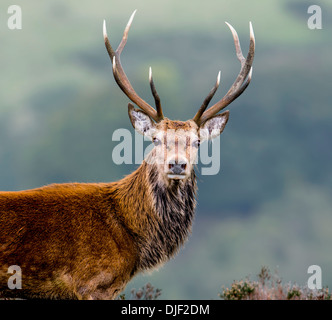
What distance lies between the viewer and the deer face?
700 cm

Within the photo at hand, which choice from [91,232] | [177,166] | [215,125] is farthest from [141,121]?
[91,232]

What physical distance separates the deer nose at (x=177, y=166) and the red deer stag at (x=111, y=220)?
0.01 meters

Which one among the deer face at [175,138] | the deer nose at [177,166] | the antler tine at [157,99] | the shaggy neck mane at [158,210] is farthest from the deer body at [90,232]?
the antler tine at [157,99]

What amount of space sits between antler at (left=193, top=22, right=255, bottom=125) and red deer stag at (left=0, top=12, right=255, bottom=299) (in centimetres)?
2

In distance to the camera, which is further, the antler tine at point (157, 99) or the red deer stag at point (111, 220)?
the antler tine at point (157, 99)

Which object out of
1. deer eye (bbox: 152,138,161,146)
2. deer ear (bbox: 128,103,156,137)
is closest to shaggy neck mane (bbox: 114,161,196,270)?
deer eye (bbox: 152,138,161,146)

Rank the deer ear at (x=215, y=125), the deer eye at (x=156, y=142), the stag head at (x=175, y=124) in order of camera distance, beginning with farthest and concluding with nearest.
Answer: the deer ear at (x=215, y=125) → the deer eye at (x=156, y=142) → the stag head at (x=175, y=124)

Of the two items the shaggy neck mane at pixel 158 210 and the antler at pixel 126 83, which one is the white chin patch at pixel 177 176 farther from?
the antler at pixel 126 83

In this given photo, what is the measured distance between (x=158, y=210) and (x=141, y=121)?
1.23m

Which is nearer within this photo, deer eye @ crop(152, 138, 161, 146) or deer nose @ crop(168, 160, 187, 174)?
deer nose @ crop(168, 160, 187, 174)

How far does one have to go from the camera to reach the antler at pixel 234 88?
7926mm

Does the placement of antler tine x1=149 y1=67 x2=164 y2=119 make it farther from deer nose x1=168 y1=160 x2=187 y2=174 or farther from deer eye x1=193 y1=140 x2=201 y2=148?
deer nose x1=168 y1=160 x2=187 y2=174

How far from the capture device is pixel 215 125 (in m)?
8.07
